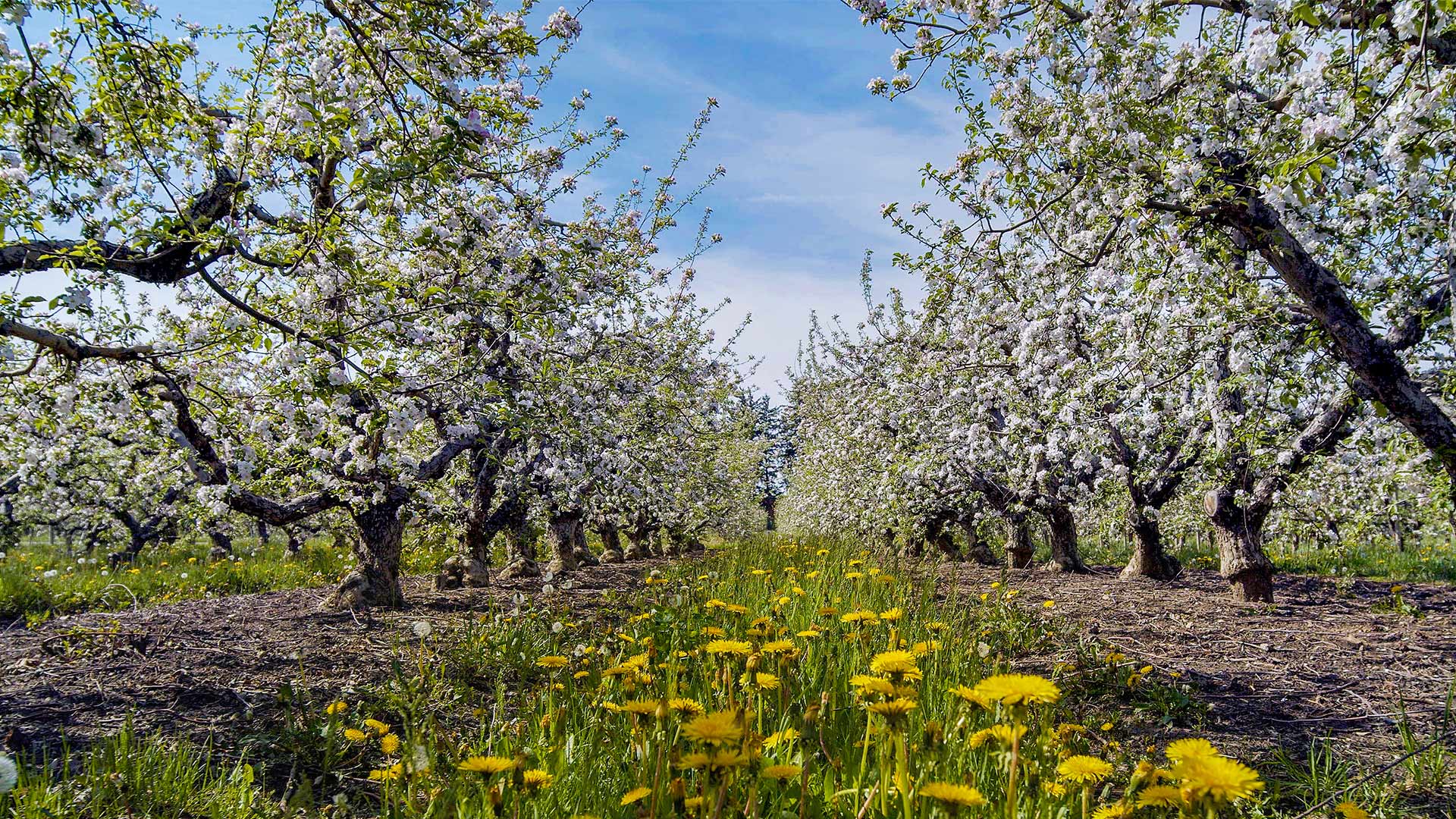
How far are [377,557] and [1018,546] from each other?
9.41 m

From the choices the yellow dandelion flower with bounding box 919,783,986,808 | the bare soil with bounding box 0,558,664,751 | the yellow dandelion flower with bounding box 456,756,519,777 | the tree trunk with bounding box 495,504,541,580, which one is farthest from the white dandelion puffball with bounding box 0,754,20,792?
the tree trunk with bounding box 495,504,541,580

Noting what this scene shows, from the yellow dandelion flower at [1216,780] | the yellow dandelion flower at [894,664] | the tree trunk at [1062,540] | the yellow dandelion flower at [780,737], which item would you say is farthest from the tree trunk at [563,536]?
the yellow dandelion flower at [1216,780]

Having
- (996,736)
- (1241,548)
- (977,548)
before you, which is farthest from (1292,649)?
(977,548)

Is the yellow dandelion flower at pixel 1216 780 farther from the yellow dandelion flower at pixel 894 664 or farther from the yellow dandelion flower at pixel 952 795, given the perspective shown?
the yellow dandelion flower at pixel 894 664

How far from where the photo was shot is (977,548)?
13.0 meters

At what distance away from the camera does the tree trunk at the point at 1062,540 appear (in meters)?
10.0

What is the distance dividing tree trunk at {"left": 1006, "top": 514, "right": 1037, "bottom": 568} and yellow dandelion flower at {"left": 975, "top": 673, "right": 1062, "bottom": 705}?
1049 cm

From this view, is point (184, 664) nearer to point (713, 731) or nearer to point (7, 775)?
point (7, 775)

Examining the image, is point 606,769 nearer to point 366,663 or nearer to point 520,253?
point 366,663

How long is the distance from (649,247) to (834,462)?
26.1ft

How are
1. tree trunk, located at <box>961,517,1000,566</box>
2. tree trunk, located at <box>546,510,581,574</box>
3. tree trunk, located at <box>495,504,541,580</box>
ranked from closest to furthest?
tree trunk, located at <box>495,504,541,580</box> < tree trunk, located at <box>546,510,581,574</box> < tree trunk, located at <box>961,517,1000,566</box>

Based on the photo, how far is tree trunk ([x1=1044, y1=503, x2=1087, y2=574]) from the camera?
10.0 m

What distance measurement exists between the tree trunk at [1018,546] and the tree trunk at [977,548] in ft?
2.50

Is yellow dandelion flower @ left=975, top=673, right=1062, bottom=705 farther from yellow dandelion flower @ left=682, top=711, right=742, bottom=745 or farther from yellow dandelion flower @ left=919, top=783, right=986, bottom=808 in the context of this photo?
yellow dandelion flower @ left=682, top=711, right=742, bottom=745
